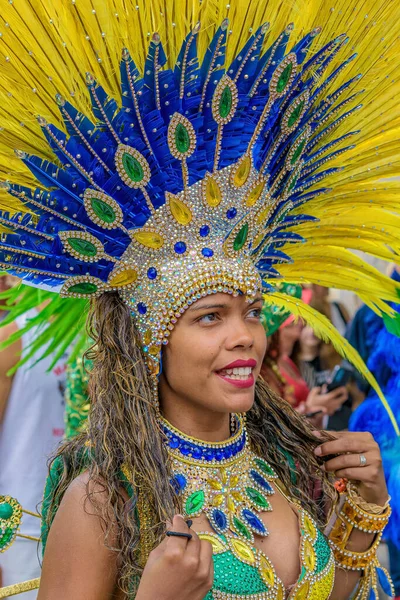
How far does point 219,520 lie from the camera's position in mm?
2193

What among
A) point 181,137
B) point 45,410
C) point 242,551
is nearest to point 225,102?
point 181,137

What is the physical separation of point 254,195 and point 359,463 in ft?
2.87

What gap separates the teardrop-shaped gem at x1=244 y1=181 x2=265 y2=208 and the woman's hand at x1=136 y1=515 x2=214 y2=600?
0.90 meters

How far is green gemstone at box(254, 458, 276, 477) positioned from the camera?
8.07 feet

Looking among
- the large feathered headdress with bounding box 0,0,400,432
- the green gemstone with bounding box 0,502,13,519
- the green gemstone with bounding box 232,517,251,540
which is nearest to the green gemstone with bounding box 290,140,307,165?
the large feathered headdress with bounding box 0,0,400,432

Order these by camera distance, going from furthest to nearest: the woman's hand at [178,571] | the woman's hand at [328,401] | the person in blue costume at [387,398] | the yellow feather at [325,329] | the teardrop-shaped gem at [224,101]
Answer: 1. the woman's hand at [328,401]
2. the person in blue costume at [387,398]
3. the yellow feather at [325,329]
4. the teardrop-shaped gem at [224,101]
5. the woman's hand at [178,571]

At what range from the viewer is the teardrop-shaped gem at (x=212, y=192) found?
219 cm

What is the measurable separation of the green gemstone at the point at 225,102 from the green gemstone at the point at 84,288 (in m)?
0.59

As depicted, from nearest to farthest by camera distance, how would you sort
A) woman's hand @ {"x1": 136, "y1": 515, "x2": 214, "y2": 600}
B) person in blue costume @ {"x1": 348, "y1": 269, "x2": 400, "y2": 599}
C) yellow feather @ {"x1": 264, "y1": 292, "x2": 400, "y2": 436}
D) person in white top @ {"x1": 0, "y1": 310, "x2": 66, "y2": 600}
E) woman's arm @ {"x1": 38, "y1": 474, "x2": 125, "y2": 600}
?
woman's hand @ {"x1": 136, "y1": 515, "x2": 214, "y2": 600}
woman's arm @ {"x1": 38, "y1": 474, "x2": 125, "y2": 600}
yellow feather @ {"x1": 264, "y1": 292, "x2": 400, "y2": 436}
person in blue costume @ {"x1": 348, "y1": 269, "x2": 400, "y2": 599}
person in white top @ {"x1": 0, "y1": 310, "x2": 66, "y2": 600}

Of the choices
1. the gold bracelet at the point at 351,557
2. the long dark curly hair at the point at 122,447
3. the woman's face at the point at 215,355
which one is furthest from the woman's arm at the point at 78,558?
the gold bracelet at the point at 351,557

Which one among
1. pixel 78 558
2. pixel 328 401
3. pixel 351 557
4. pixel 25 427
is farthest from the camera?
pixel 328 401

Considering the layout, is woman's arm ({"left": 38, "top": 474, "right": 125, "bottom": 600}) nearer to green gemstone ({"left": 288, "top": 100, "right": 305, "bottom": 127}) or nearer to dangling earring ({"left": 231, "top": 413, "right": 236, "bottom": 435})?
dangling earring ({"left": 231, "top": 413, "right": 236, "bottom": 435})

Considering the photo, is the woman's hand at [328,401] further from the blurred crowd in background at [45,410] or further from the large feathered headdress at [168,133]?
the large feathered headdress at [168,133]

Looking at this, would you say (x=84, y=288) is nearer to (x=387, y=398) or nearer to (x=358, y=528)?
(x=358, y=528)
